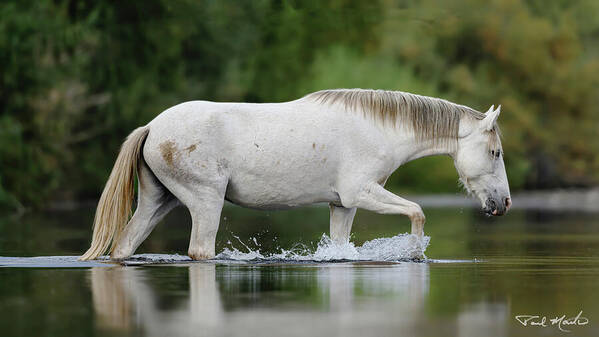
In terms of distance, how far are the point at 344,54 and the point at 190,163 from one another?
34.5 m

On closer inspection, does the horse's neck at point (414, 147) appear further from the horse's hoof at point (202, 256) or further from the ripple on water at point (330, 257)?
the horse's hoof at point (202, 256)

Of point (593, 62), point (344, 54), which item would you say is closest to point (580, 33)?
point (593, 62)

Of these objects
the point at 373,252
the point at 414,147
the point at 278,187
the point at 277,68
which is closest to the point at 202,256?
the point at 278,187

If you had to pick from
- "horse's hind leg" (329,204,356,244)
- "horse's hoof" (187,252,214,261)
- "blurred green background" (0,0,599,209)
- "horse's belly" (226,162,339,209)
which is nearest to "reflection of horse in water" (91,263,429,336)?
"horse's hoof" (187,252,214,261)

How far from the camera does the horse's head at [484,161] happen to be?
11188mm

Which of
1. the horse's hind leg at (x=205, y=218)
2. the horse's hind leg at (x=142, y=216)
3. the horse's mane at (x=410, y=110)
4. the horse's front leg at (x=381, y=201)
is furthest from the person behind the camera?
the horse's mane at (x=410, y=110)

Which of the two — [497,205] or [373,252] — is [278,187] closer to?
[373,252]

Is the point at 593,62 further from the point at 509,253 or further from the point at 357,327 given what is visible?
the point at 357,327

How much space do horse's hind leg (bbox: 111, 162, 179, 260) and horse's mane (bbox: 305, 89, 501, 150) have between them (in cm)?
167

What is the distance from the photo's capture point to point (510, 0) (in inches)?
1996

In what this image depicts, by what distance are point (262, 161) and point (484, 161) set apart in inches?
86.4

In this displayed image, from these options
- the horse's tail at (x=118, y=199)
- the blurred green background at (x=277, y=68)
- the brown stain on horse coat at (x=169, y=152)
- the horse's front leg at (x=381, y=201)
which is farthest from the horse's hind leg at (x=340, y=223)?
the blurred green background at (x=277, y=68)

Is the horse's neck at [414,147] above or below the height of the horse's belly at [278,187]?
above

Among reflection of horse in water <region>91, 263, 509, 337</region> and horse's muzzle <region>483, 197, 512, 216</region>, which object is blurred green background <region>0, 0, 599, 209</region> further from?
reflection of horse in water <region>91, 263, 509, 337</region>
